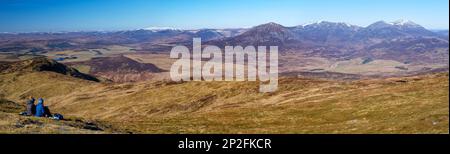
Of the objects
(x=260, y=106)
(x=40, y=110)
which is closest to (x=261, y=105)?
(x=260, y=106)

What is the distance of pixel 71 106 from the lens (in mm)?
118125

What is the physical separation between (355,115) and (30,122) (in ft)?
134

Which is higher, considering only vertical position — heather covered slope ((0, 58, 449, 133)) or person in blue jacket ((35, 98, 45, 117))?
person in blue jacket ((35, 98, 45, 117))

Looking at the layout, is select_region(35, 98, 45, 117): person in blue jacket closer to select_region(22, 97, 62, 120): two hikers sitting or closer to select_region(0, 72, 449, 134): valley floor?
select_region(22, 97, 62, 120): two hikers sitting

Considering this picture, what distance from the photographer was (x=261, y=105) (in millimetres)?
81500

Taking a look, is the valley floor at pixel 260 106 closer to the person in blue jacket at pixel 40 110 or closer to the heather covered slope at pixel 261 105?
the heather covered slope at pixel 261 105

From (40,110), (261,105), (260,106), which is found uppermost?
(40,110)

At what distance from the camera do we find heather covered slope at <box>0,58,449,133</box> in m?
50.7

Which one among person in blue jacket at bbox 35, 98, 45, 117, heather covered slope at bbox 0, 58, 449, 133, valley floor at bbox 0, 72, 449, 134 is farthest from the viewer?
heather covered slope at bbox 0, 58, 449, 133

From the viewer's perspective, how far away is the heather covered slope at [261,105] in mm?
50719

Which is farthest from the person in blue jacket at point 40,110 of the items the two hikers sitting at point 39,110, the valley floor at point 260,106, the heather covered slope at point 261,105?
the heather covered slope at point 261,105

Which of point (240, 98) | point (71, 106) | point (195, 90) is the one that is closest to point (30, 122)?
point (240, 98)

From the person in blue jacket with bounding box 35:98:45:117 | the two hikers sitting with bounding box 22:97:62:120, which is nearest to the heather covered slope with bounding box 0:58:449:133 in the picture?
the two hikers sitting with bounding box 22:97:62:120

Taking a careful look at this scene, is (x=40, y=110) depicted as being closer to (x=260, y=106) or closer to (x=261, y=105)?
(x=260, y=106)
